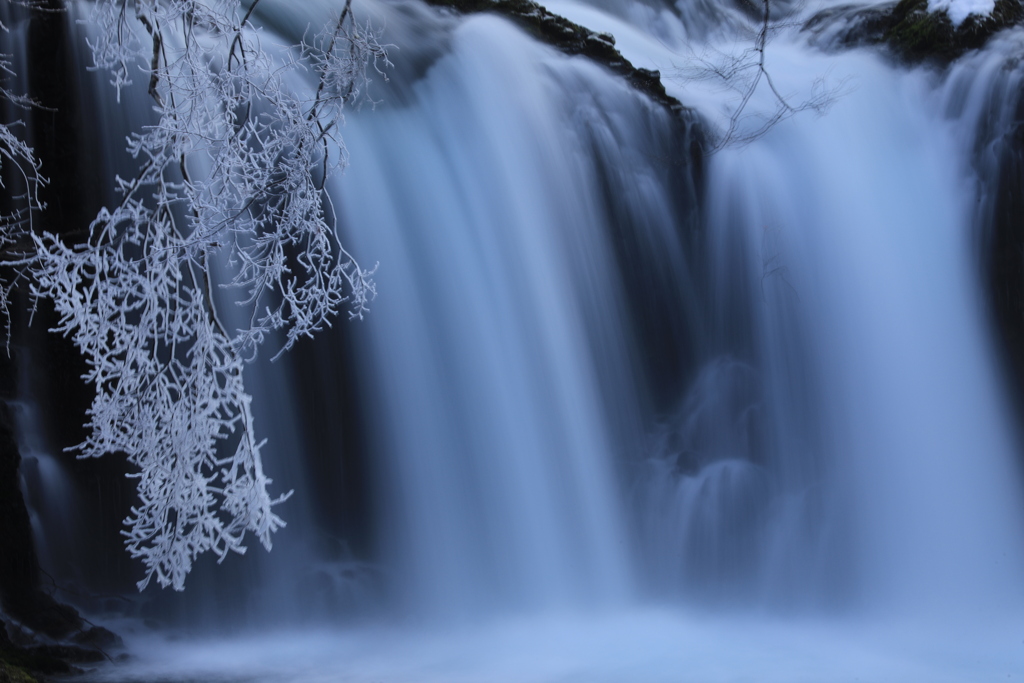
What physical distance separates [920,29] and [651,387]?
3.38 m

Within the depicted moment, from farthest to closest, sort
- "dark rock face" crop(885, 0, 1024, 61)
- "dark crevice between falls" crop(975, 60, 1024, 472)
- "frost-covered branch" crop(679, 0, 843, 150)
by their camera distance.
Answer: "dark rock face" crop(885, 0, 1024, 61) < "frost-covered branch" crop(679, 0, 843, 150) < "dark crevice between falls" crop(975, 60, 1024, 472)

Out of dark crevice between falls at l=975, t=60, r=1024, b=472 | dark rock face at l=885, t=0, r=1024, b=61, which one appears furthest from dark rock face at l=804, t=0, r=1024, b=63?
dark crevice between falls at l=975, t=60, r=1024, b=472

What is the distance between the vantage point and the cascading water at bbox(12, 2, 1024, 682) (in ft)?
15.7

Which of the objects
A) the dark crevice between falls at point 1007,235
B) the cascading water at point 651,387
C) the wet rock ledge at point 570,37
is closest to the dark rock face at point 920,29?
the cascading water at point 651,387

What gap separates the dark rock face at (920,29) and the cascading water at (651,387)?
0.18 meters

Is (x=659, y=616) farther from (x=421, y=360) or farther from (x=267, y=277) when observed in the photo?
(x=267, y=277)

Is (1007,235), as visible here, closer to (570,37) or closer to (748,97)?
(748,97)

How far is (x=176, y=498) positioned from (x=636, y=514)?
331 cm

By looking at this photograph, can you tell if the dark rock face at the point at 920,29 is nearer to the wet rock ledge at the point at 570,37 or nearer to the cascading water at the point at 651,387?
the cascading water at the point at 651,387

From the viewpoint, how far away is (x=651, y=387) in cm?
540

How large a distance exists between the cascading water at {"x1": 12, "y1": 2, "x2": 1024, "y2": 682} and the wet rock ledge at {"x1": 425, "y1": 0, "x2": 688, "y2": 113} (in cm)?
14

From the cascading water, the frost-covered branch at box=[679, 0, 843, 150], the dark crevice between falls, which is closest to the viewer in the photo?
the cascading water

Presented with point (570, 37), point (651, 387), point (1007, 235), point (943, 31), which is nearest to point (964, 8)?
point (943, 31)

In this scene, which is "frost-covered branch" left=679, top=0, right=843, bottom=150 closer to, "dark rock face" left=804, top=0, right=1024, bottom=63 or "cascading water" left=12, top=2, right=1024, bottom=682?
"cascading water" left=12, top=2, right=1024, bottom=682
